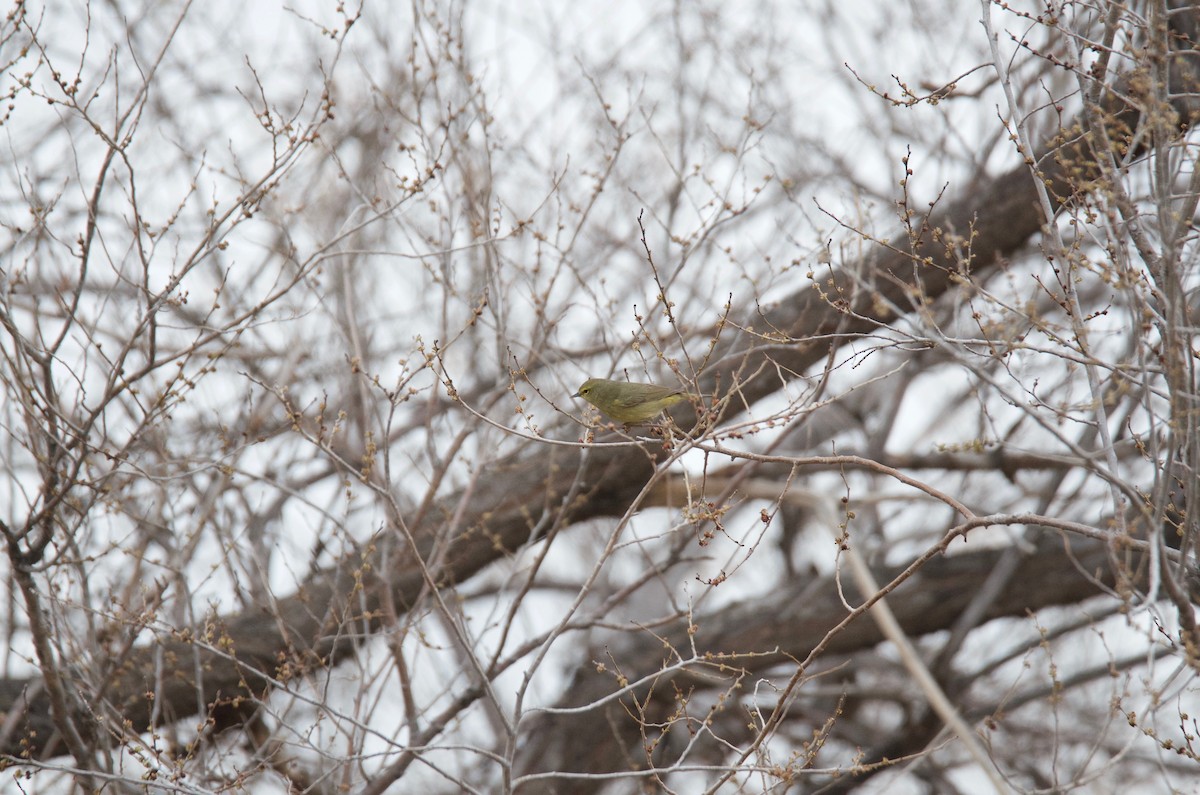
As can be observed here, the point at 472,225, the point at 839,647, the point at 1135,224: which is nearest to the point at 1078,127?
the point at 1135,224

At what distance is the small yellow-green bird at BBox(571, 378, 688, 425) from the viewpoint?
4359 millimetres

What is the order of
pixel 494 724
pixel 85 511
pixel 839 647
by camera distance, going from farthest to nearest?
pixel 494 724 < pixel 839 647 < pixel 85 511

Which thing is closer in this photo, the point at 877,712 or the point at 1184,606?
the point at 1184,606

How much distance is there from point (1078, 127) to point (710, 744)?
5944mm

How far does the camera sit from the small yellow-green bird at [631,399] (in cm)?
436

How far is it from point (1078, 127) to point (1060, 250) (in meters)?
0.47

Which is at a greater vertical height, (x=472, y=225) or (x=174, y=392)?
(x=472, y=225)

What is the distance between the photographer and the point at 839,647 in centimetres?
709

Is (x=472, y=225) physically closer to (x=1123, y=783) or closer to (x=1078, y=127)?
(x=1078, y=127)

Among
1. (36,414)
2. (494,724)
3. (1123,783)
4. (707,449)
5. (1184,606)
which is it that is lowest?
(1123,783)

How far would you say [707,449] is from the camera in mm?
2945

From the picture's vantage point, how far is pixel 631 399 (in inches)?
172

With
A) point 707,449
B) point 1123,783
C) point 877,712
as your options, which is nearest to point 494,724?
point 877,712

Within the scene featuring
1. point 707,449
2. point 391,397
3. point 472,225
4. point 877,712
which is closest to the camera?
point 707,449
